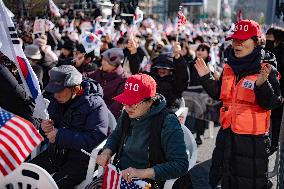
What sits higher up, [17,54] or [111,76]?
[17,54]

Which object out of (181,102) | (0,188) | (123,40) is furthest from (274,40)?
(123,40)

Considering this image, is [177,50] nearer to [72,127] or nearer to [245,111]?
[245,111]

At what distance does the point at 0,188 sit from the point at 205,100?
4764mm

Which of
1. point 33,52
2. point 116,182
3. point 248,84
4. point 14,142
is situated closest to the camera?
point 14,142

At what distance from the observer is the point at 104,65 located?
5914 mm

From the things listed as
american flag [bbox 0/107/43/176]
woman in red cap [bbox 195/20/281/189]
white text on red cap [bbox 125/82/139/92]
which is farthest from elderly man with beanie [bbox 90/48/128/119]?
american flag [bbox 0/107/43/176]

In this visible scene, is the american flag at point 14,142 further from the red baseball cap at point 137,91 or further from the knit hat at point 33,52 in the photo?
the knit hat at point 33,52

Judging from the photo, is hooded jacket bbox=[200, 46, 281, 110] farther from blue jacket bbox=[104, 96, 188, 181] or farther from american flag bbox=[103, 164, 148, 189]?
american flag bbox=[103, 164, 148, 189]

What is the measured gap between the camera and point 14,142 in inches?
110

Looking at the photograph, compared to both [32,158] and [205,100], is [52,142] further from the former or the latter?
[205,100]

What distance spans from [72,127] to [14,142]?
116 centimetres

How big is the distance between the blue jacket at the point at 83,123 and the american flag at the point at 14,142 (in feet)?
3.11

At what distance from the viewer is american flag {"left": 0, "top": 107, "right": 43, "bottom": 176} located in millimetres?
2777

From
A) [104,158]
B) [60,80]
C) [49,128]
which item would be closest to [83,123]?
[49,128]
